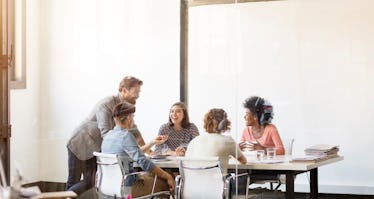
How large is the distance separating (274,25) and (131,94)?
1.43m

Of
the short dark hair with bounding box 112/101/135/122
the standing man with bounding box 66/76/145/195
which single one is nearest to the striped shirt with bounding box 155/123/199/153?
the standing man with bounding box 66/76/145/195

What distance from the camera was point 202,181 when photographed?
4578 mm

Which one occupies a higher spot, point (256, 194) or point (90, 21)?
point (90, 21)

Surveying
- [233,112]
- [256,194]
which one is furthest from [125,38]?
[256,194]

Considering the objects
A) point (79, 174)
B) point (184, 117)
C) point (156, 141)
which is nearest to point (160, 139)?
point (156, 141)

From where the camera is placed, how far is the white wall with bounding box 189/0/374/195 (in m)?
5.27

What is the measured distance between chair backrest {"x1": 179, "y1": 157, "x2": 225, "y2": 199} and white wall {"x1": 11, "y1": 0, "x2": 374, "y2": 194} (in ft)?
2.36

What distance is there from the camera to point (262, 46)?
217 inches

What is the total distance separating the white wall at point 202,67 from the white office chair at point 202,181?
2.35ft

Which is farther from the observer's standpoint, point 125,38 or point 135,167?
point 125,38

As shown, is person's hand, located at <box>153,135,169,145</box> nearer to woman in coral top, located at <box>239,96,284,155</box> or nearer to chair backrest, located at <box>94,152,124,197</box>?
chair backrest, located at <box>94,152,124,197</box>

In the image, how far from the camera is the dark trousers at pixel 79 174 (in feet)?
17.5

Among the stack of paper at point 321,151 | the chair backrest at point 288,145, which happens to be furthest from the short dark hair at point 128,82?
the stack of paper at point 321,151

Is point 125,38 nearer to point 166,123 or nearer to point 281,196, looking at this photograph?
point 166,123
